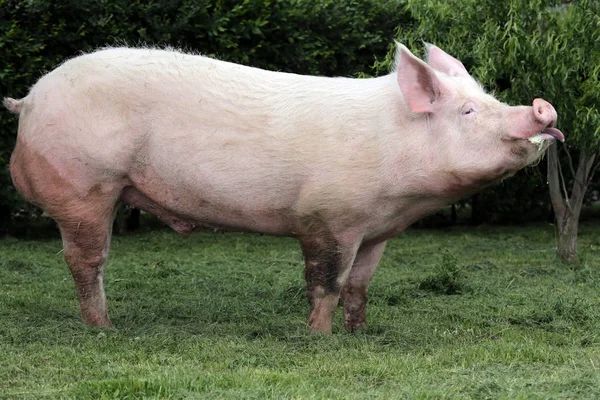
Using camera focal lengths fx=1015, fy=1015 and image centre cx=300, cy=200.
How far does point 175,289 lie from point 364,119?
2919 mm

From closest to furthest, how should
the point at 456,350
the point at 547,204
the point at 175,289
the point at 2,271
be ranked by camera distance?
the point at 456,350 < the point at 175,289 < the point at 2,271 < the point at 547,204

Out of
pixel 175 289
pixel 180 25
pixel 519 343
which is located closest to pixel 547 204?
pixel 180 25

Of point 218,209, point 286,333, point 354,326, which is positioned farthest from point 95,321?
point 354,326

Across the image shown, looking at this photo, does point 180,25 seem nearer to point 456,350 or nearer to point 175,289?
point 175,289

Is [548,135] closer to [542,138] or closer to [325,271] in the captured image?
[542,138]

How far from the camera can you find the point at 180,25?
38.3 ft

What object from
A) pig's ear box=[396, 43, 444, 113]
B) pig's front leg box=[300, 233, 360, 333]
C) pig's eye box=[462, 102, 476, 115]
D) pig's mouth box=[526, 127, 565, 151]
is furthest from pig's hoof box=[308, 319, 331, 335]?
pig's mouth box=[526, 127, 565, 151]

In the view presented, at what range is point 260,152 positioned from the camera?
20.0ft

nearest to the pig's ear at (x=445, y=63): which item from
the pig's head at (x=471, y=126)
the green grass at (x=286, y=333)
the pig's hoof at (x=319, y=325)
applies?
the pig's head at (x=471, y=126)

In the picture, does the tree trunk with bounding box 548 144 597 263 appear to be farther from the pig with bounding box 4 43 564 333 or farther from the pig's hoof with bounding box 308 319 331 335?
the pig's hoof with bounding box 308 319 331 335

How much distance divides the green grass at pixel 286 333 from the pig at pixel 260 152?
57 centimetres

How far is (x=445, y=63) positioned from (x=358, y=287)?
155 centimetres

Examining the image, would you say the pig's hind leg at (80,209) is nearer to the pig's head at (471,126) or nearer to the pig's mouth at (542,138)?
the pig's head at (471,126)

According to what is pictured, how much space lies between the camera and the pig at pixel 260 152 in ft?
19.7
